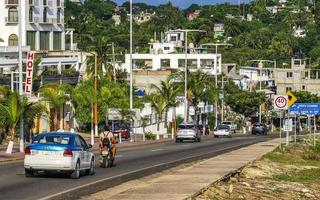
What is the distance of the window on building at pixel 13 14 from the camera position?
10494cm

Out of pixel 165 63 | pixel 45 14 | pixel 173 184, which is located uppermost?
pixel 45 14

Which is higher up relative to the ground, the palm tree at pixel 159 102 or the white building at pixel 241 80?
the white building at pixel 241 80

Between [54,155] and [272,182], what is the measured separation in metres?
8.10

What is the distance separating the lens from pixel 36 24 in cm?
10738

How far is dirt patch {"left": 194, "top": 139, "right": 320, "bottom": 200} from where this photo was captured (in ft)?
88.8

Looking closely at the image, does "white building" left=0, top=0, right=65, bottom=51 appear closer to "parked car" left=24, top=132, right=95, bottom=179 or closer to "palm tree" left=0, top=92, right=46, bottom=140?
"palm tree" left=0, top=92, right=46, bottom=140

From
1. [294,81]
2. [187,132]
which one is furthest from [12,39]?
[294,81]

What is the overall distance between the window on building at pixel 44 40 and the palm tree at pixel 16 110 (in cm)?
5988

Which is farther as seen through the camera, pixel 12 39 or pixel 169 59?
pixel 169 59

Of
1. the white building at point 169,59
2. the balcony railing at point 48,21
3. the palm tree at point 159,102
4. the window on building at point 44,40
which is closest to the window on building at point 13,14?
Result: the balcony railing at point 48,21

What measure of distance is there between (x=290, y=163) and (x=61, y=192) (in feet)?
76.3

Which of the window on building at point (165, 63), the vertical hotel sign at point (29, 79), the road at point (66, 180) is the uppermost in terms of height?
the window on building at point (165, 63)

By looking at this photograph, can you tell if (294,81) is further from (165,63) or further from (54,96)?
(54,96)

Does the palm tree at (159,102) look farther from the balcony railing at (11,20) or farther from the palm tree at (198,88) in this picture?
the balcony railing at (11,20)
